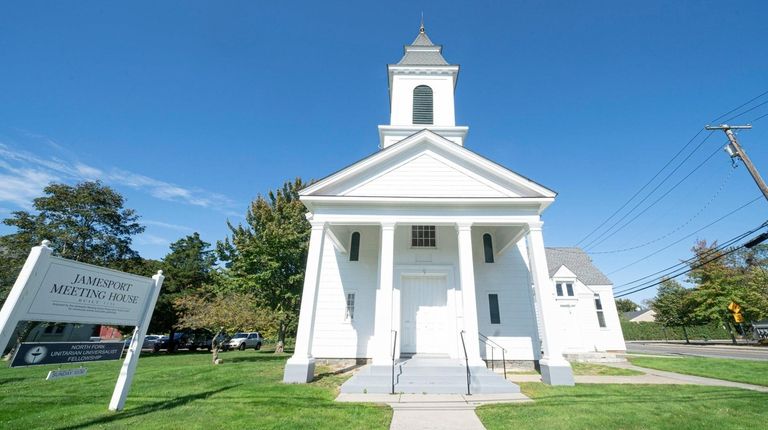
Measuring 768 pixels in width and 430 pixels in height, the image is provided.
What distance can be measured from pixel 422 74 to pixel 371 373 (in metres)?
15.1

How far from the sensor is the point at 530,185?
11.1m

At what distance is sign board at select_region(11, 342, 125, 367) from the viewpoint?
4.68m

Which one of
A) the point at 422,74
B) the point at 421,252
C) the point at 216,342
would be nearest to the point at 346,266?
the point at 421,252

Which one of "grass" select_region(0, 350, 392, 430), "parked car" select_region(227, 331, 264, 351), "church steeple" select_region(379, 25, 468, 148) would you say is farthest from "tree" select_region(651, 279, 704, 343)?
"parked car" select_region(227, 331, 264, 351)

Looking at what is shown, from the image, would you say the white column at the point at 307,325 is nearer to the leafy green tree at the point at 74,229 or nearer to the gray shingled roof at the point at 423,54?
the gray shingled roof at the point at 423,54

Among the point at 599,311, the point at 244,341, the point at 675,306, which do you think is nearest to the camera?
the point at 599,311

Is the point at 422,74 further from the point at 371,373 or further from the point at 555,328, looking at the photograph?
the point at 371,373

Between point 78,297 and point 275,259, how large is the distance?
1937cm

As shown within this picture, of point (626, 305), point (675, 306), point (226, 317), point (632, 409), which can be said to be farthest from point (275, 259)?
point (626, 305)

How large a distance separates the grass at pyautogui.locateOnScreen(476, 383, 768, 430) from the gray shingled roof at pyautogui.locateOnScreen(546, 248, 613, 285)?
14.1 meters

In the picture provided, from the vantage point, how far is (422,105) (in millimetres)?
17000

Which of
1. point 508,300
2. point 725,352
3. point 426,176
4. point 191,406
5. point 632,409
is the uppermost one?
point 426,176

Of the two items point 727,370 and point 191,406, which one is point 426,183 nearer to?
point 191,406

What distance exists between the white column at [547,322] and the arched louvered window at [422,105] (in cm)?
879
